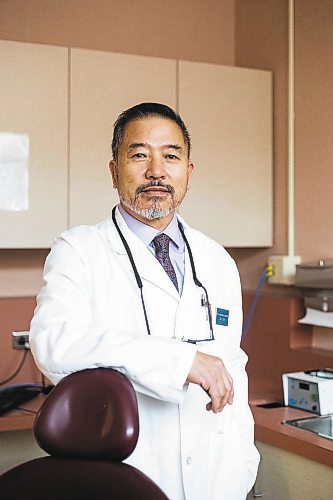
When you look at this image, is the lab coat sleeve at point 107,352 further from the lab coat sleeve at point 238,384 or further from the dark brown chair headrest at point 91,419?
the lab coat sleeve at point 238,384

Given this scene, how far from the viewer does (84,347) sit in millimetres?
1429

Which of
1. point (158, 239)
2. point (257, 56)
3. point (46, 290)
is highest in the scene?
point (257, 56)

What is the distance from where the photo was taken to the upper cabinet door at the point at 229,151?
9.46ft

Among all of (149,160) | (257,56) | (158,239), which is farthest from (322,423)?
(257,56)

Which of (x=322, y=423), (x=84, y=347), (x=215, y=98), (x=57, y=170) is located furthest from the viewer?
(x=215, y=98)

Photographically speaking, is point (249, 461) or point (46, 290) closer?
point (46, 290)

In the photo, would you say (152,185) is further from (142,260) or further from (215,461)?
(215,461)

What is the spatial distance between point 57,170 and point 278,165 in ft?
3.15

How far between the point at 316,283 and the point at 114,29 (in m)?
1.34

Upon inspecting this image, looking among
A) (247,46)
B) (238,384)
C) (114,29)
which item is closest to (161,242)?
(238,384)

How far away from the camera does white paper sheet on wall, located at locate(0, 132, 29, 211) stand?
2561mm

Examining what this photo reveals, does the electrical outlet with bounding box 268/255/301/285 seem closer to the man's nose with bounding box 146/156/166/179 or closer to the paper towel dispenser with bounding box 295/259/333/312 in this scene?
the paper towel dispenser with bounding box 295/259/333/312

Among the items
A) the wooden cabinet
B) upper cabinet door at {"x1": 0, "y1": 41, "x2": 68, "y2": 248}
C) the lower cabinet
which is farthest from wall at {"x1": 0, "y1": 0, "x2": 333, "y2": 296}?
the lower cabinet

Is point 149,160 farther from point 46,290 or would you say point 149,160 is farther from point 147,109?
point 46,290
